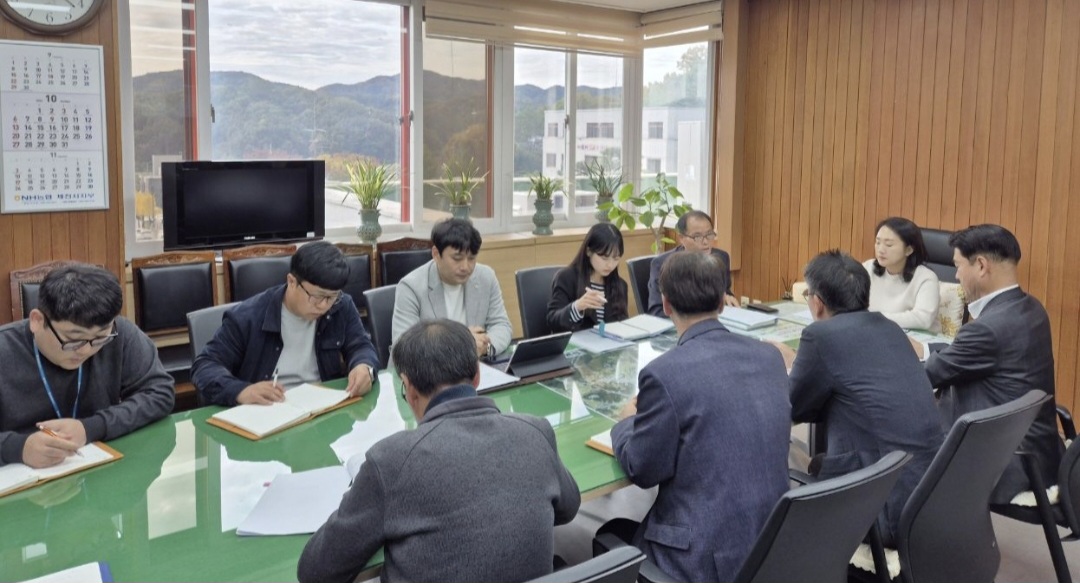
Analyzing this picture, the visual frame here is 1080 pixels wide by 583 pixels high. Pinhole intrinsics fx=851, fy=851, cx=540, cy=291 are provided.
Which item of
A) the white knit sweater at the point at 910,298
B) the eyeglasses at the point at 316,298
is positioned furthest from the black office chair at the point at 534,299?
the white knit sweater at the point at 910,298

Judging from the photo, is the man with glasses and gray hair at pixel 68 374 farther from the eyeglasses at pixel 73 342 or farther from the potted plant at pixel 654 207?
the potted plant at pixel 654 207

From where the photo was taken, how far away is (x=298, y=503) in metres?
1.99

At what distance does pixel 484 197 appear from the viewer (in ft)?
21.3

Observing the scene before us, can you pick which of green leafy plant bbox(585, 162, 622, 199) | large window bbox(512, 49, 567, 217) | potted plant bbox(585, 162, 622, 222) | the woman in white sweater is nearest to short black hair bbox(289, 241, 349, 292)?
the woman in white sweater

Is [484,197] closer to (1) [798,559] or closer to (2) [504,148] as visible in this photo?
(2) [504,148]

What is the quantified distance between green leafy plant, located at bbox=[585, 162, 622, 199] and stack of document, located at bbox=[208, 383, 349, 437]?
4412 millimetres

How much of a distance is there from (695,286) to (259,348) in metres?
1.56

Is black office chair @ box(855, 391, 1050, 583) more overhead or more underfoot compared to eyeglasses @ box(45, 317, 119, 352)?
more underfoot

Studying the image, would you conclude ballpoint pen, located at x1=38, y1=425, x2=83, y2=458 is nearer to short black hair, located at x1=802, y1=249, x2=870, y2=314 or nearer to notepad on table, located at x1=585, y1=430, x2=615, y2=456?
notepad on table, located at x1=585, y1=430, x2=615, y2=456

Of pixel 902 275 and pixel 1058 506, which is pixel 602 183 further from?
pixel 1058 506

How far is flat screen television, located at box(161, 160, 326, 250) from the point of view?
15.6ft

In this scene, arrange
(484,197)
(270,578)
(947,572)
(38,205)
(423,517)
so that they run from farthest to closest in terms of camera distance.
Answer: (484,197)
(38,205)
(947,572)
(270,578)
(423,517)

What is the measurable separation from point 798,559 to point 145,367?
6.29 feet

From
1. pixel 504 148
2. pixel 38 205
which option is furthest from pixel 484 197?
pixel 38 205
